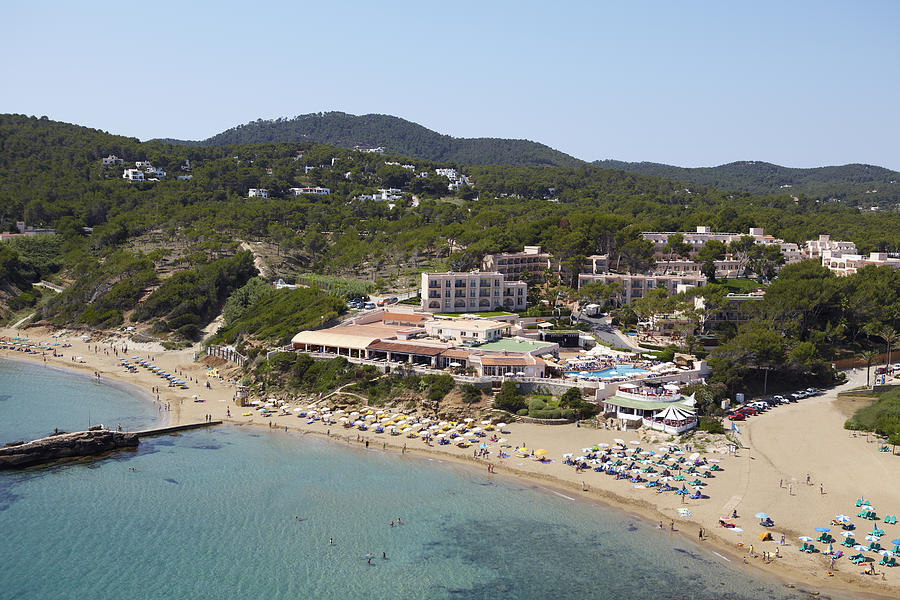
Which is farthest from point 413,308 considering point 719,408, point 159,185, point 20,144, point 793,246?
point 20,144

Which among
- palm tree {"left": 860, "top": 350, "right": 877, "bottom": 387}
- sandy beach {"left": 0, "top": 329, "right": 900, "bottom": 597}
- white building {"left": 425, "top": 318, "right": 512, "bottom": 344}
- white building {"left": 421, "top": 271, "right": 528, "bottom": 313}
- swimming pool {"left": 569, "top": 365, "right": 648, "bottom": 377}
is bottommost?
sandy beach {"left": 0, "top": 329, "right": 900, "bottom": 597}

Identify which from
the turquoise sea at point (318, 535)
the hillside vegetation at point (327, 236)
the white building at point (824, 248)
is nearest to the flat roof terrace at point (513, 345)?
the hillside vegetation at point (327, 236)

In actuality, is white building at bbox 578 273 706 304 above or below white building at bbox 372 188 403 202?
below

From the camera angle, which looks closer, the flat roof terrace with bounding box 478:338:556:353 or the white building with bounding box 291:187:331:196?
the flat roof terrace with bounding box 478:338:556:353

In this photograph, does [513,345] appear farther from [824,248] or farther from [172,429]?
[824,248]

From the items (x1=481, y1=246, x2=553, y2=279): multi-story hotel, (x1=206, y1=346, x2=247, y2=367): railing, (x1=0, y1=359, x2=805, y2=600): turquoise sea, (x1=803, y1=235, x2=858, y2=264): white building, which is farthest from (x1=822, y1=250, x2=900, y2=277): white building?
(x1=206, y1=346, x2=247, y2=367): railing

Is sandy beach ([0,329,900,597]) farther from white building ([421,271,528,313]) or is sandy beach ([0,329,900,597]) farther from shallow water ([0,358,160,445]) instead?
white building ([421,271,528,313])

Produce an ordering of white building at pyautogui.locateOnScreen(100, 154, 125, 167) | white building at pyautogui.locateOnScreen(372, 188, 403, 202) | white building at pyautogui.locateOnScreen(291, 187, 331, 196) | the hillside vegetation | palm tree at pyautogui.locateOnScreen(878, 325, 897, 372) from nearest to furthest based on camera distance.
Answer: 1. palm tree at pyautogui.locateOnScreen(878, 325, 897, 372)
2. the hillside vegetation
3. white building at pyautogui.locateOnScreen(372, 188, 403, 202)
4. white building at pyautogui.locateOnScreen(291, 187, 331, 196)
5. white building at pyautogui.locateOnScreen(100, 154, 125, 167)
